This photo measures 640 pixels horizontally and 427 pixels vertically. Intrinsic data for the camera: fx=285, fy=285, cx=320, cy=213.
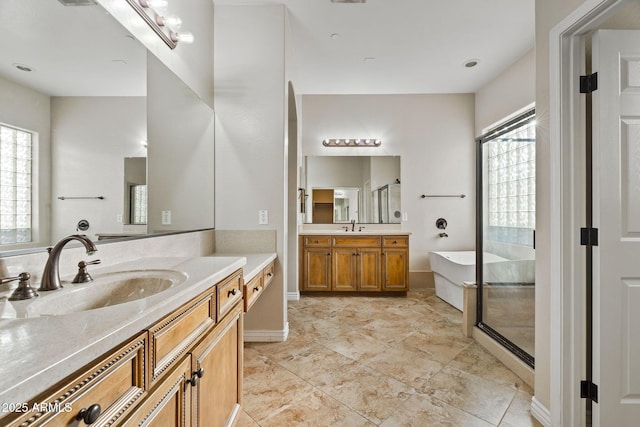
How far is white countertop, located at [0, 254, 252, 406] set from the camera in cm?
42

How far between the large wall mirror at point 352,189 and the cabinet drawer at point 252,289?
241cm

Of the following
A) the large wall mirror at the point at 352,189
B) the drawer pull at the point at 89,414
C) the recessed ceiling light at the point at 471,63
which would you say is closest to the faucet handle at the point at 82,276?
the drawer pull at the point at 89,414

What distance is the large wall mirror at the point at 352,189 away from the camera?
4332 millimetres

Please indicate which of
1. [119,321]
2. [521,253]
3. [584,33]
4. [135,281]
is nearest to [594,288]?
[521,253]

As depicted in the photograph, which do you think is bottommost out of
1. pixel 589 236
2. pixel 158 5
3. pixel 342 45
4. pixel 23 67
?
pixel 589 236

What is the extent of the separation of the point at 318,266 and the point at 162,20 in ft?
9.68

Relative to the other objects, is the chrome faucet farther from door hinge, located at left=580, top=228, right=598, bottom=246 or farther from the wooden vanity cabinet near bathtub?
door hinge, located at left=580, top=228, right=598, bottom=246

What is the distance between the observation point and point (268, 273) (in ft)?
7.52

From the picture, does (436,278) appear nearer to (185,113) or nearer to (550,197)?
(550,197)

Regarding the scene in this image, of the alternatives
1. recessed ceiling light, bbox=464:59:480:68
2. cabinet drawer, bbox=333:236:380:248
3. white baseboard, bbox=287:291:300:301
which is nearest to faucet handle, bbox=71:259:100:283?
white baseboard, bbox=287:291:300:301

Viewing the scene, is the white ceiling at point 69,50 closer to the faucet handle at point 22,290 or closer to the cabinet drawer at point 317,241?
the faucet handle at point 22,290

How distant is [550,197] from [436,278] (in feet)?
8.72

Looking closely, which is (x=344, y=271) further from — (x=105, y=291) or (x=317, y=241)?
(x=105, y=291)

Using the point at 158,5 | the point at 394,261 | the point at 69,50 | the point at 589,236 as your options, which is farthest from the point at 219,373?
the point at 394,261
